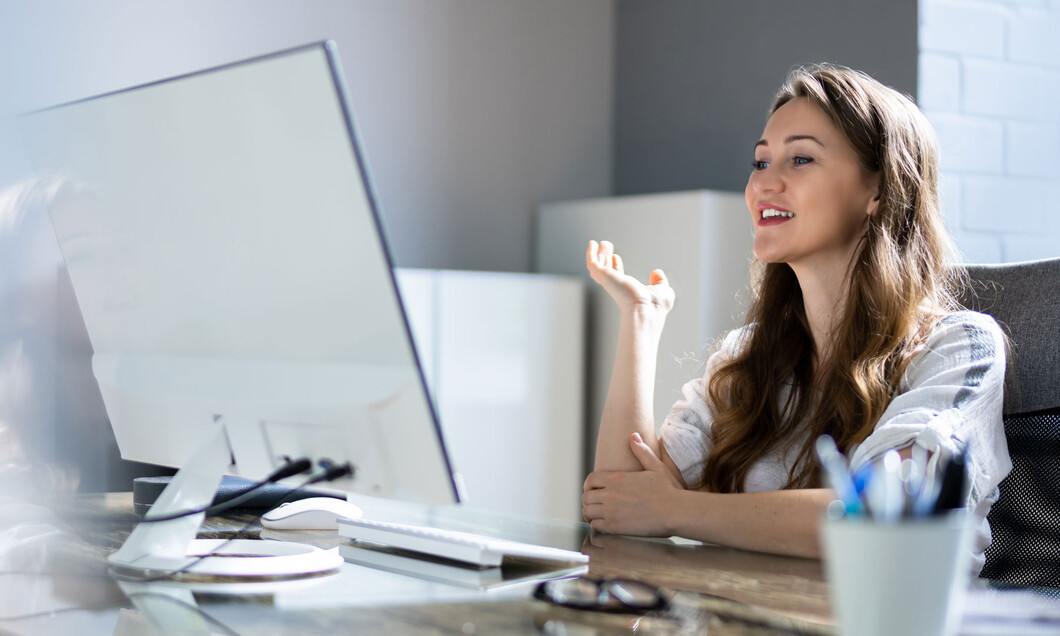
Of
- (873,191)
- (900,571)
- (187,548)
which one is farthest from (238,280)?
(873,191)

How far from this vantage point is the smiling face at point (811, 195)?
4.80 feet

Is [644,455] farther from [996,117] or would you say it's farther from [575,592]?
[996,117]

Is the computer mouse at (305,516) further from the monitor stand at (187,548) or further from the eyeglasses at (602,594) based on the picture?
the eyeglasses at (602,594)

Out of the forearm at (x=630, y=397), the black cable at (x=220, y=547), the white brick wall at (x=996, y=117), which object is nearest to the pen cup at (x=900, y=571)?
the black cable at (x=220, y=547)

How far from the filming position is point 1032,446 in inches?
46.4

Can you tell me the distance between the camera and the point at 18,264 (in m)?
1.65

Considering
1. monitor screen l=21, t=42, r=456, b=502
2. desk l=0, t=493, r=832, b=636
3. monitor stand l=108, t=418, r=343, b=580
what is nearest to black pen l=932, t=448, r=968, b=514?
desk l=0, t=493, r=832, b=636

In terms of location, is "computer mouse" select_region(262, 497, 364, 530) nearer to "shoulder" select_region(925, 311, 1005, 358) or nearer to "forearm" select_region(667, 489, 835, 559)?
"forearm" select_region(667, 489, 835, 559)

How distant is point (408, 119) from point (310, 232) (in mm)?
2153

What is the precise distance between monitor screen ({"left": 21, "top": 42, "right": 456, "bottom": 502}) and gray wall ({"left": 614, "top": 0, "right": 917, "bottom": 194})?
76.4 inches

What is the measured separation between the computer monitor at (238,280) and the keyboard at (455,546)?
0.48 ft

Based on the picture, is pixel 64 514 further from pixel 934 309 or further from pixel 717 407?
pixel 934 309

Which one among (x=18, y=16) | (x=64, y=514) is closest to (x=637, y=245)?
(x=18, y=16)

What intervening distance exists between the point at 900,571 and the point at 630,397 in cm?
100
